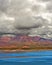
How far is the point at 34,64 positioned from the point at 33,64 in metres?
0.25

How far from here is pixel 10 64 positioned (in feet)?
191

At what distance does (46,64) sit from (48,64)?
501 millimetres

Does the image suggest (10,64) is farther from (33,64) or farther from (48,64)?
(48,64)

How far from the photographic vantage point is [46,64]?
57250 mm

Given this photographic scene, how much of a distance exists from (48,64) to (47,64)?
26cm

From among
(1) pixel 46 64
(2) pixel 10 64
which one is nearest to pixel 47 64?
(1) pixel 46 64

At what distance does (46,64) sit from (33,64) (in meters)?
3.08

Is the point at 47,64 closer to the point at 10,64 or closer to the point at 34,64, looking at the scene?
Result: the point at 34,64

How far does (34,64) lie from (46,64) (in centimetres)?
284

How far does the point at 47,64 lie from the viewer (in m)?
57.3

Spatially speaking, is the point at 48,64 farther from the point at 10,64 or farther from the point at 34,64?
the point at 10,64

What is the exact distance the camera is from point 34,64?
57312 mm

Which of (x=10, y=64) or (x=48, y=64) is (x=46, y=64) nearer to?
(x=48, y=64)

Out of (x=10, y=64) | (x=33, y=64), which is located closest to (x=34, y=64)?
(x=33, y=64)
